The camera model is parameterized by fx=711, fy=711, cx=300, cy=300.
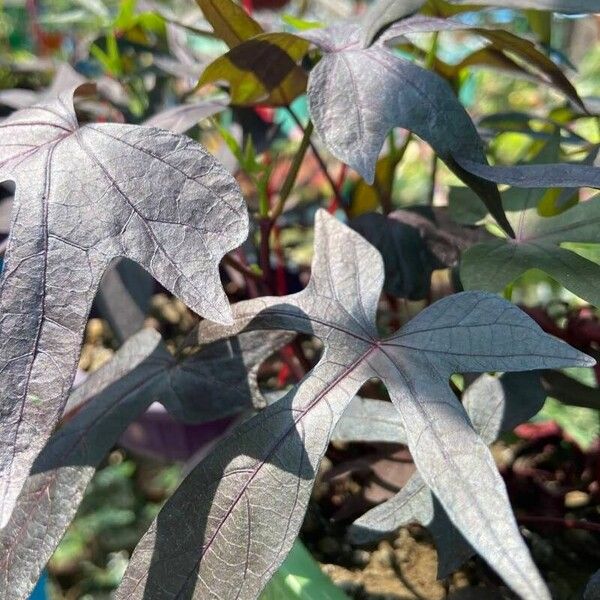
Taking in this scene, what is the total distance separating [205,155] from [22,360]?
0.51 feet

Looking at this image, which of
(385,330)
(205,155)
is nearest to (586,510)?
(385,330)

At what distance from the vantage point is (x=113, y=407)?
55 centimetres

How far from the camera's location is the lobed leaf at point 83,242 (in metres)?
0.38

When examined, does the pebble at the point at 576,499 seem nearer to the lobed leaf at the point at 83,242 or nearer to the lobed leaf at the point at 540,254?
the lobed leaf at the point at 540,254

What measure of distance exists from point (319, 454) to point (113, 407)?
0.21 meters

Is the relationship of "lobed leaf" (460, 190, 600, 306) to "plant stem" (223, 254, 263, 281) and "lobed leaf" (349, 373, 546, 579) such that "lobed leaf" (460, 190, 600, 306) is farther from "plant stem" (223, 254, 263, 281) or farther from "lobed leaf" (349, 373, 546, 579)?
"plant stem" (223, 254, 263, 281)

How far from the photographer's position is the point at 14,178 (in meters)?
0.45

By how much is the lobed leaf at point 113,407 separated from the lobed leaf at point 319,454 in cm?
10

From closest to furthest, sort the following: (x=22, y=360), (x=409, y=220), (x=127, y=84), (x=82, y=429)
A: (x=22, y=360) → (x=82, y=429) → (x=409, y=220) → (x=127, y=84)

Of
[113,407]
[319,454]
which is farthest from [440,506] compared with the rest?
[113,407]

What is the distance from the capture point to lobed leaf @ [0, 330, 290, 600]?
1.56 feet

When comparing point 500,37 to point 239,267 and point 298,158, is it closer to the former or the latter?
point 298,158

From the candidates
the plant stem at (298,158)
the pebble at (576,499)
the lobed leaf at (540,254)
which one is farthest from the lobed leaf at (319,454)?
the pebble at (576,499)

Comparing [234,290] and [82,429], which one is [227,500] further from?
[234,290]
